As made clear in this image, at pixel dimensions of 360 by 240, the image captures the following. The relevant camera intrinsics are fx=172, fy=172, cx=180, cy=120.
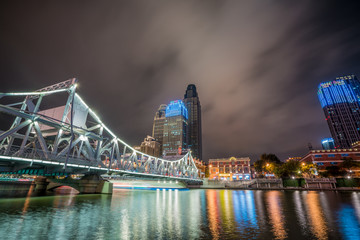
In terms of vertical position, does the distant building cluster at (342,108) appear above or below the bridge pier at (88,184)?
above

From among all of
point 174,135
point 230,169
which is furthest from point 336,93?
point 174,135

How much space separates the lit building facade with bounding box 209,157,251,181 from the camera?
11344cm

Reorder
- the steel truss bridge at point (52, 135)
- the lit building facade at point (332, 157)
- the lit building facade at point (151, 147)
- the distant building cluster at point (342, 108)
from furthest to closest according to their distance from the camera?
the lit building facade at point (151, 147) < the distant building cluster at point (342, 108) < the lit building facade at point (332, 157) < the steel truss bridge at point (52, 135)

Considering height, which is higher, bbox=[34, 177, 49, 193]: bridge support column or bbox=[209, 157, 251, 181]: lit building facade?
bbox=[209, 157, 251, 181]: lit building facade

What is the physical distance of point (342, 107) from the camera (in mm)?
171250

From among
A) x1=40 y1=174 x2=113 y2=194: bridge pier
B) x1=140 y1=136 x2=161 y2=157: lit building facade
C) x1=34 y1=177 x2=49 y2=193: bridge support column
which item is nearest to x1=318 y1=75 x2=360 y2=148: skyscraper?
x1=140 y1=136 x2=161 y2=157: lit building facade

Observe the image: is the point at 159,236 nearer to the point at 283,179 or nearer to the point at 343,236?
the point at 343,236

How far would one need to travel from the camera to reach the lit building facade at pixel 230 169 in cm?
11344

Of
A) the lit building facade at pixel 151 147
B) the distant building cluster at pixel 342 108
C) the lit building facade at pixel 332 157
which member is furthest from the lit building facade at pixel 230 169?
the distant building cluster at pixel 342 108

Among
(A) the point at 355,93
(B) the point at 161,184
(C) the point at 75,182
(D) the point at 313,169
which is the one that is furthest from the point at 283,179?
(A) the point at 355,93

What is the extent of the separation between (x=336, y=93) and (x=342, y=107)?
70.9 ft

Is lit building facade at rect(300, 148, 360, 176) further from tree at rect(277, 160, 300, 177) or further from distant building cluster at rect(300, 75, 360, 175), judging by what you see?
distant building cluster at rect(300, 75, 360, 175)

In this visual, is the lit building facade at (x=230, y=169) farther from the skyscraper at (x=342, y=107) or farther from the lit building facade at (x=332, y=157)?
the skyscraper at (x=342, y=107)

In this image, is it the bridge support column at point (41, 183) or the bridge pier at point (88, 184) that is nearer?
the bridge pier at point (88, 184)
